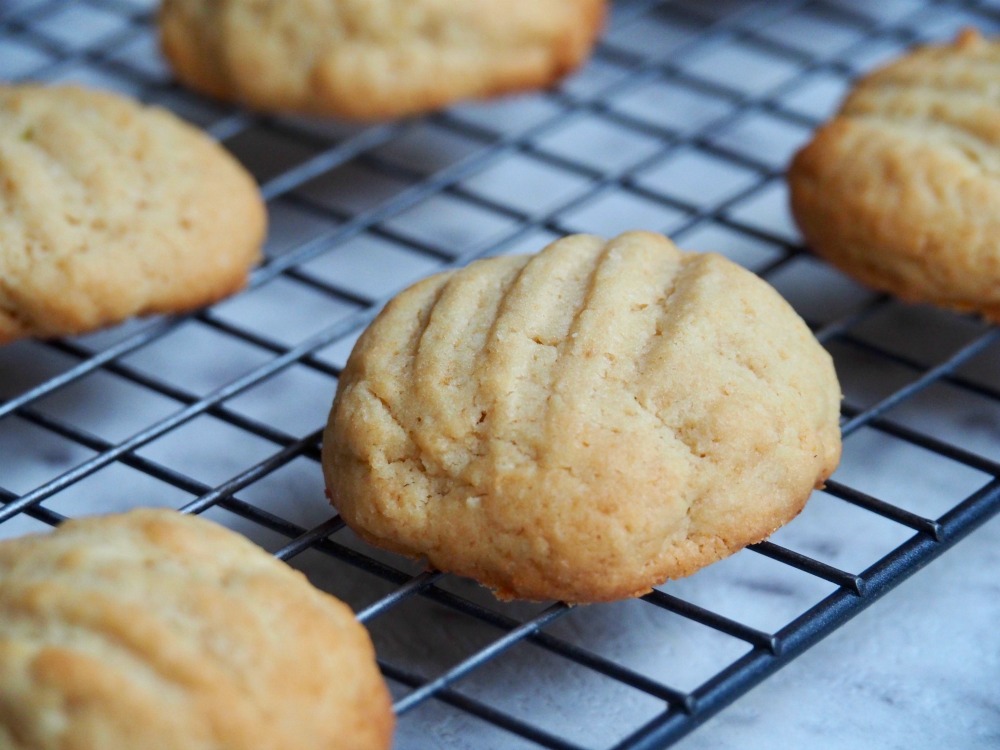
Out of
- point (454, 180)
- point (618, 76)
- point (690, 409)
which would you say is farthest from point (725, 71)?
point (690, 409)

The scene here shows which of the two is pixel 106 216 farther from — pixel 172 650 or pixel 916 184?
pixel 916 184

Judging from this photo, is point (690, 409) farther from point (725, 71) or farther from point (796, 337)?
point (725, 71)

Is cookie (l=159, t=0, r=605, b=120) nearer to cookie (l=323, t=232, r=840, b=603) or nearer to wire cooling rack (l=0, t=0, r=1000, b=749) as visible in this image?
wire cooling rack (l=0, t=0, r=1000, b=749)

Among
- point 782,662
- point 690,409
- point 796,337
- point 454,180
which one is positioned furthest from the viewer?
point 454,180

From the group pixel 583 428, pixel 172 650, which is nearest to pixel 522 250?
Answer: pixel 583 428

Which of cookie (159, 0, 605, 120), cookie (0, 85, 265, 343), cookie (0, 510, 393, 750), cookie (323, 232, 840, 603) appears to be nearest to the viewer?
cookie (0, 510, 393, 750)

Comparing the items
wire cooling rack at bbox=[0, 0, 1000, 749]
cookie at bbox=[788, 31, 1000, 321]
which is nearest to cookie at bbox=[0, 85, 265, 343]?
wire cooling rack at bbox=[0, 0, 1000, 749]

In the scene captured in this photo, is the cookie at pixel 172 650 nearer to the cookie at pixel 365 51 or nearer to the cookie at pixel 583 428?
the cookie at pixel 583 428
